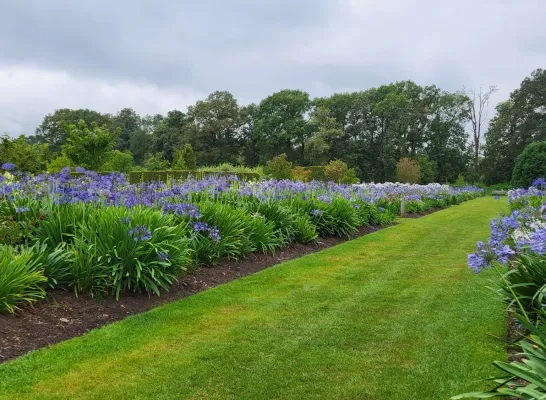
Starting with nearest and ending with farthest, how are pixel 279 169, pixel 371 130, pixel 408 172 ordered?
1. pixel 279 169
2. pixel 408 172
3. pixel 371 130

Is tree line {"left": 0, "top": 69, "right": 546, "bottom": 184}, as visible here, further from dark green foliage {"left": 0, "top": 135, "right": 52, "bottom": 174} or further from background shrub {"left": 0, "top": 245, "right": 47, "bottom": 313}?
background shrub {"left": 0, "top": 245, "right": 47, "bottom": 313}

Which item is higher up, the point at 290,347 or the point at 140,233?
the point at 140,233

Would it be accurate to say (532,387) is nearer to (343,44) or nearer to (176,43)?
(176,43)

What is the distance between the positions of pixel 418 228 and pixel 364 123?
4118 centimetres

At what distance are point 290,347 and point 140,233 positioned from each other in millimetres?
2177

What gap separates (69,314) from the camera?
431 centimetres

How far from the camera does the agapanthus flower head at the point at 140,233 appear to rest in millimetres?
4875

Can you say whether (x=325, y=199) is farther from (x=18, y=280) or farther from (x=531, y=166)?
(x=531, y=166)

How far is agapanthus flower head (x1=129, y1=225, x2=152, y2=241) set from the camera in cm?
488

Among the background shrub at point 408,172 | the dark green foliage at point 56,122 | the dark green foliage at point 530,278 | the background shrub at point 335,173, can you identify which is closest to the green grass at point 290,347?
the dark green foliage at point 530,278

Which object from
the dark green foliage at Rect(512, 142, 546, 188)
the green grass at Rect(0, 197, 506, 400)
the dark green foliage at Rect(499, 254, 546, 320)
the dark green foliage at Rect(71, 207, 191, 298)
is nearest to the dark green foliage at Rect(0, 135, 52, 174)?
the dark green foliage at Rect(71, 207, 191, 298)

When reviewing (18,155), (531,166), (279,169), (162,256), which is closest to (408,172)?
(279,169)

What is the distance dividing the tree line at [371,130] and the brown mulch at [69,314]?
38473mm

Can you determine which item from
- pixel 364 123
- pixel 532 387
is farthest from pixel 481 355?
pixel 364 123
